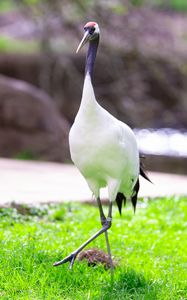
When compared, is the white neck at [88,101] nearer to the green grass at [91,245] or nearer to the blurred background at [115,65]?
the green grass at [91,245]

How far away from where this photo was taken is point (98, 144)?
4.91 m

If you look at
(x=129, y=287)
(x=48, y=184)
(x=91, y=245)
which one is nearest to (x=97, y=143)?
(x=129, y=287)

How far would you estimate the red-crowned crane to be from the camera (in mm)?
4930

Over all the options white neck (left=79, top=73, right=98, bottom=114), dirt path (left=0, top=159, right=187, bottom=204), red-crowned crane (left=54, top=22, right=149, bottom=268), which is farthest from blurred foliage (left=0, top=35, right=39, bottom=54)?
white neck (left=79, top=73, right=98, bottom=114)

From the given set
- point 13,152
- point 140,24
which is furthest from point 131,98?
point 13,152

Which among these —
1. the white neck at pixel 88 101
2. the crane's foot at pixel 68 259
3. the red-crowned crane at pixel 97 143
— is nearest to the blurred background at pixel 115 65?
the red-crowned crane at pixel 97 143

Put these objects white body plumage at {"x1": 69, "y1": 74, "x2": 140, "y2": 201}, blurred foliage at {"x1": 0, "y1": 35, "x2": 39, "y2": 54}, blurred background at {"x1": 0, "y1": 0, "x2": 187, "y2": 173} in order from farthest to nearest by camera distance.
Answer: blurred foliage at {"x1": 0, "y1": 35, "x2": 39, "y2": 54}
blurred background at {"x1": 0, "y1": 0, "x2": 187, "y2": 173}
white body plumage at {"x1": 69, "y1": 74, "x2": 140, "y2": 201}

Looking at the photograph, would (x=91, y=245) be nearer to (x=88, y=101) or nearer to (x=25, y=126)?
(x=88, y=101)

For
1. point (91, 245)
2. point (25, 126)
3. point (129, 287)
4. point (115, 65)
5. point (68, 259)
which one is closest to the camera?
point (129, 287)

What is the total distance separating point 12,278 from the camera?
4719 mm

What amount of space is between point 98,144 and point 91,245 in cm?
148

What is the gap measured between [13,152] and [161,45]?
21.3ft

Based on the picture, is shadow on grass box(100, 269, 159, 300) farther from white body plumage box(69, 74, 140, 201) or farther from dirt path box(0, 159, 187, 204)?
dirt path box(0, 159, 187, 204)

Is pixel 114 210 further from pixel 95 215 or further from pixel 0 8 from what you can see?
pixel 0 8
